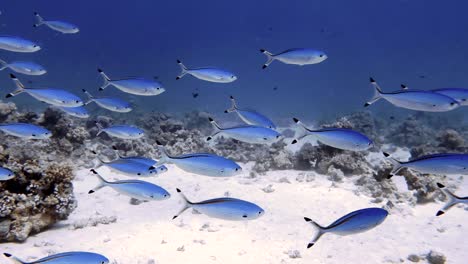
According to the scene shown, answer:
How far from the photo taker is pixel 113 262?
15.5 ft

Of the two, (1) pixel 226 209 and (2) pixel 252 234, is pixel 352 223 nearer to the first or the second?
(1) pixel 226 209

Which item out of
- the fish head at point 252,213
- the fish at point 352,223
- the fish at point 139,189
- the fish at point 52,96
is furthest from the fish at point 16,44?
the fish at point 352,223

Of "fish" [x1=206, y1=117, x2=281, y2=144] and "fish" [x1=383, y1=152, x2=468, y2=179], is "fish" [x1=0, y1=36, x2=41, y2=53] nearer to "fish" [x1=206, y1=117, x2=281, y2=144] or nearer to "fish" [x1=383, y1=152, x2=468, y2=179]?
"fish" [x1=206, y1=117, x2=281, y2=144]

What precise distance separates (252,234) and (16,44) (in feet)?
19.9

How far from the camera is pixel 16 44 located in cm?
679

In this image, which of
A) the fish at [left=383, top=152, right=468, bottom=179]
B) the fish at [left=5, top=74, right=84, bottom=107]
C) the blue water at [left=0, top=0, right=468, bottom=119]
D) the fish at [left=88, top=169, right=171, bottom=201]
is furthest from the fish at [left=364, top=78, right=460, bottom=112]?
the blue water at [left=0, top=0, right=468, bottom=119]

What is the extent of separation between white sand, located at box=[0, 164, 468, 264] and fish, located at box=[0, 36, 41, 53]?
3.32m

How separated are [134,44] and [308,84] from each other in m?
65.5

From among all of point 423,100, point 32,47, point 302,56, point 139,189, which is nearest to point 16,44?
point 32,47

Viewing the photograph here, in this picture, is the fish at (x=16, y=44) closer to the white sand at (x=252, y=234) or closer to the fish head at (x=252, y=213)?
the white sand at (x=252, y=234)

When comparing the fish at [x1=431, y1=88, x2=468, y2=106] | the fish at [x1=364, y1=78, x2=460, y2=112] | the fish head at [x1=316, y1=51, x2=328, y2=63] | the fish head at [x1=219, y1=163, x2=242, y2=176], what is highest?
the fish head at [x1=316, y1=51, x2=328, y2=63]

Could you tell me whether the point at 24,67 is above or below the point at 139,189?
above

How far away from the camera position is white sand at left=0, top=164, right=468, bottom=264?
5.16 metres

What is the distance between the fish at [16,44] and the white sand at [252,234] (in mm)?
3319
